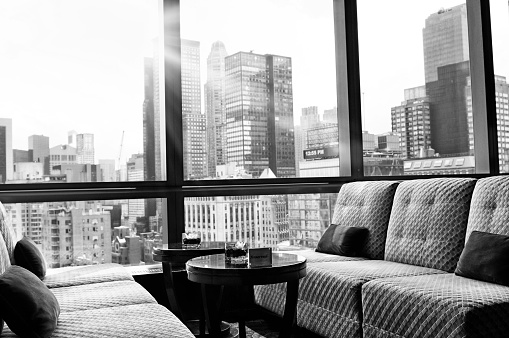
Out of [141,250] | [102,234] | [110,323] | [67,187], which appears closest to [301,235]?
[141,250]

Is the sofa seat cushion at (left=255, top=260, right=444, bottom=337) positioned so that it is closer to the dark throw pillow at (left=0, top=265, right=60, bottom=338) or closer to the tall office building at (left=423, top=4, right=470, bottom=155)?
the dark throw pillow at (left=0, top=265, right=60, bottom=338)

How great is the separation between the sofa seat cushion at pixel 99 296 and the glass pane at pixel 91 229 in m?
1.06

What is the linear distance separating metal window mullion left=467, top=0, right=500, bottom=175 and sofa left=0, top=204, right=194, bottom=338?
12.3 feet

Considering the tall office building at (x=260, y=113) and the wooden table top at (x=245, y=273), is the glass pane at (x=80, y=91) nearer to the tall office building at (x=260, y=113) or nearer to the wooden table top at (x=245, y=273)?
the tall office building at (x=260, y=113)

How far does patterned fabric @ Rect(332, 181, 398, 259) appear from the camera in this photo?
3.88 meters

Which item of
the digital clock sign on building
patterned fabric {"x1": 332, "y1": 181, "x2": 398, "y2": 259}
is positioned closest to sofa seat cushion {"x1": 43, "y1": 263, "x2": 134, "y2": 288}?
patterned fabric {"x1": 332, "y1": 181, "x2": 398, "y2": 259}

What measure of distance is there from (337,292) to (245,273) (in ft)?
2.59

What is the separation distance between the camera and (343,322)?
10.1 feet

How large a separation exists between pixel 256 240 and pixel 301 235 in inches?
16.9

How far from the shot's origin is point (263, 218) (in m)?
4.73

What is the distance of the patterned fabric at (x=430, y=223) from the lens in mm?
3244

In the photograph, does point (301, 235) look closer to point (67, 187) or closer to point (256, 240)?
point (256, 240)

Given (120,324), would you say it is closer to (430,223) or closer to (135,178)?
(430,223)

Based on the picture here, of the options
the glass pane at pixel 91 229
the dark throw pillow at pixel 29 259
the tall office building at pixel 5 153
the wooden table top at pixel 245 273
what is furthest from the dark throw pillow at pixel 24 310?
the tall office building at pixel 5 153
